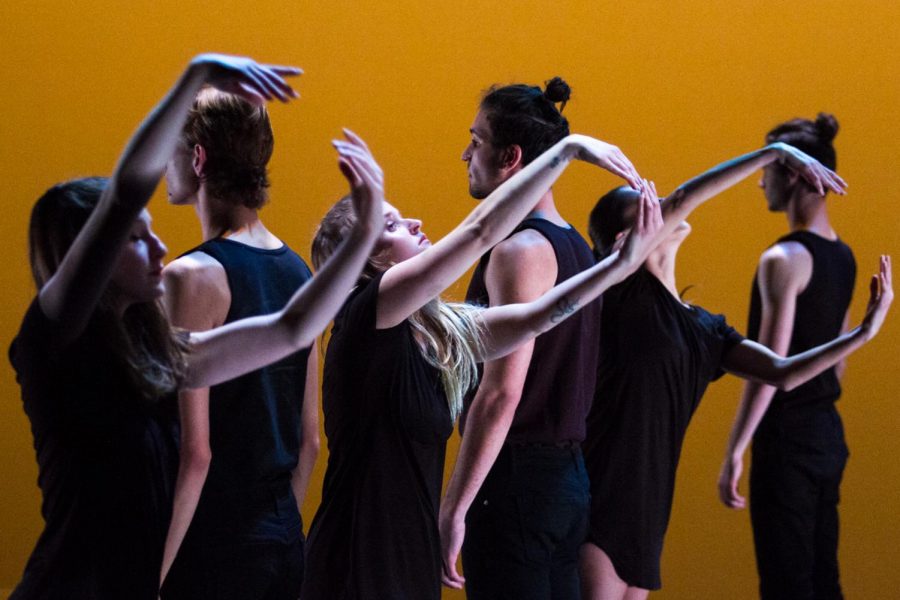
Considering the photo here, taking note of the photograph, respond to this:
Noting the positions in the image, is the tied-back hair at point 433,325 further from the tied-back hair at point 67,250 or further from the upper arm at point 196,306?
the tied-back hair at point 67,250

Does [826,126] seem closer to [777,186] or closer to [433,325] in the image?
[777,186]

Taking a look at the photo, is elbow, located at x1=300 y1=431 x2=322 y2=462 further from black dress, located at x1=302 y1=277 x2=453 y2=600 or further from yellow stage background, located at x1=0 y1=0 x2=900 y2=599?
yellow stage background, located at x1=0 y1=0 x2=900 y2=599

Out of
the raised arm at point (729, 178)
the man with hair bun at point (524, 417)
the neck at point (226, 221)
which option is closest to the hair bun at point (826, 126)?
the raised arm at point (729, 178)

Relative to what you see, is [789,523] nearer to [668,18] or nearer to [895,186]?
[895,186]

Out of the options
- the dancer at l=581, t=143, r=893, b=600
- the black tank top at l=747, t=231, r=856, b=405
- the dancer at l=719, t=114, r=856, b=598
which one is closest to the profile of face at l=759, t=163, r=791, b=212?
the dancer at l=719, t=114, r=856, b=598

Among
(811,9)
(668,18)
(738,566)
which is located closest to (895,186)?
(811,9)

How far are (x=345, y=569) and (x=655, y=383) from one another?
50.2 inches

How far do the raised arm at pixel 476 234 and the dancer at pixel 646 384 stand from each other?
1.06 meters

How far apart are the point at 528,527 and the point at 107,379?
46.9 inches

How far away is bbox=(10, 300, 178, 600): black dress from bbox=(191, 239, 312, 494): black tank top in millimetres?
561

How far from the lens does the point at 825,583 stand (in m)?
3.49

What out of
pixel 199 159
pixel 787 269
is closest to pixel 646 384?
pixel 787 269

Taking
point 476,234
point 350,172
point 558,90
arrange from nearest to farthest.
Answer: point 350,172 < point 476,234 < point 558,90

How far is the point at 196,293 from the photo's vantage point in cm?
210
